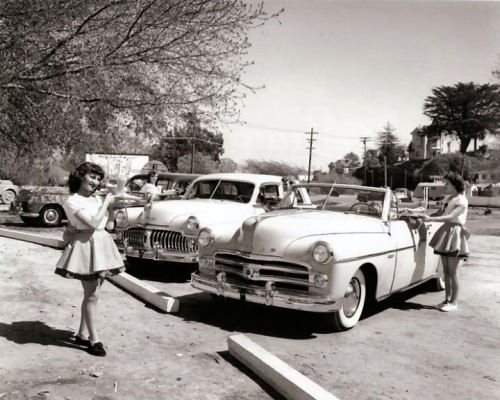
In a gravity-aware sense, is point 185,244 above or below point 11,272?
above

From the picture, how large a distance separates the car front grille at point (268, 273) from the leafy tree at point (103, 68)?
13.5 ft

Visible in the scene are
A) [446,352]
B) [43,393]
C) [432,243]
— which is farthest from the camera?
[432,243]

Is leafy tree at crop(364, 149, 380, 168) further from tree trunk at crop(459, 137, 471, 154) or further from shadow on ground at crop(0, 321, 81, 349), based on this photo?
shadow on ground at crop(0, 321, 81, 349)

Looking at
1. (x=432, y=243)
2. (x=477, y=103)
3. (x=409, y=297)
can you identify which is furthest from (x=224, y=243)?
(x=477, y=103)

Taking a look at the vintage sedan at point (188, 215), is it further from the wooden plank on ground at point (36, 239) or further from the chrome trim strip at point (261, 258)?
the wooden plank on ground at point (36, 239)

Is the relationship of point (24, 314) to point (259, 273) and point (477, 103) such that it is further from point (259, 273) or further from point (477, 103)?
point (477, 103)

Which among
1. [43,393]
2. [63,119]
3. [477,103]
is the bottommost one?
[43,393]

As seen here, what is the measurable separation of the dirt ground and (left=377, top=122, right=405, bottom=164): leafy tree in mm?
104143

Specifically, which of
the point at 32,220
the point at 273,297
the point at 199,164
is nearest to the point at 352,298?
the point at 273,297

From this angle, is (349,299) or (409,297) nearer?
(349,299)

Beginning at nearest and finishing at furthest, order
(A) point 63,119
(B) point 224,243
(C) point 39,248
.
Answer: (B) point 224,243 → (A) point 63,119 → (C) point 39,248

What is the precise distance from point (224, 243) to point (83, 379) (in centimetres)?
231

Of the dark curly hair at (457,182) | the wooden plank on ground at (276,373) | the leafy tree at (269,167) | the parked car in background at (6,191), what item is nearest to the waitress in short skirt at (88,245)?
the wooden plank on ground at (276,373)

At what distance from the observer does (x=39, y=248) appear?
31.9 ft
